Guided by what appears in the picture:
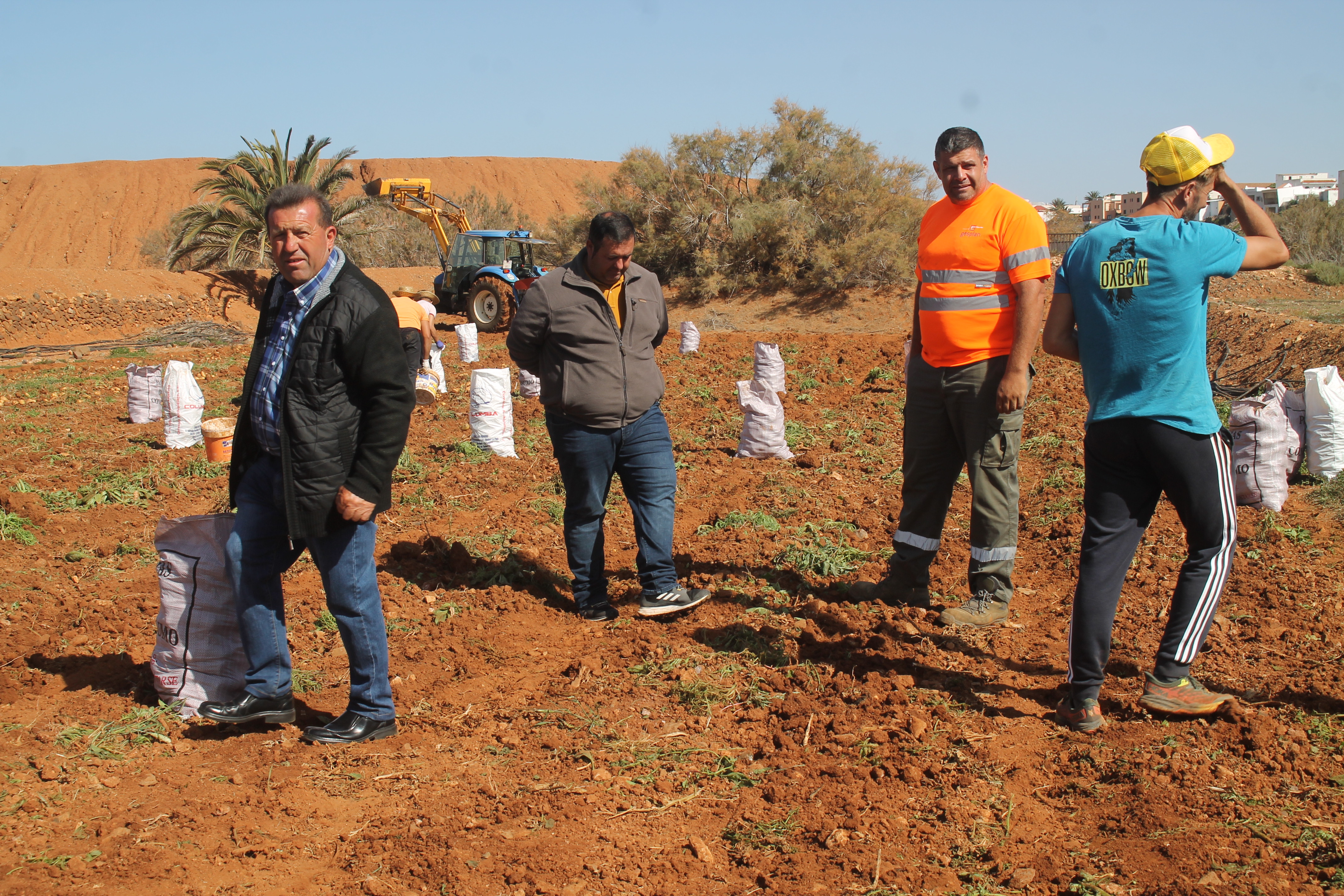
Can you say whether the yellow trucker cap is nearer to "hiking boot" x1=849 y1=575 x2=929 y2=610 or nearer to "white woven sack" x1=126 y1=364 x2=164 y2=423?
"hiking boot" x1=849 y1=575 x2=929 y2=610

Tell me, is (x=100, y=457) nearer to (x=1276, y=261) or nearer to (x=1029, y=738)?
(x=1029, y=738)

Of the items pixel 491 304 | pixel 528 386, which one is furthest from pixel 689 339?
pixel 491 304

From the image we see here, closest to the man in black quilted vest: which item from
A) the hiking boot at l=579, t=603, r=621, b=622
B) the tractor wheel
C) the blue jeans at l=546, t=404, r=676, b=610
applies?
the blue jeans at l=546, t=404, r=676, b=610

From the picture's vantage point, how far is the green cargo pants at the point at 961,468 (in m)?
3.80

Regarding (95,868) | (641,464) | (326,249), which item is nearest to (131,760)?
(95,868)

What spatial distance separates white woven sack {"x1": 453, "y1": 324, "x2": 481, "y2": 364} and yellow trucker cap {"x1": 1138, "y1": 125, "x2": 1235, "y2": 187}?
1177 cm

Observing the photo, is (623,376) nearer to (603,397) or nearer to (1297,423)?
(603,397)

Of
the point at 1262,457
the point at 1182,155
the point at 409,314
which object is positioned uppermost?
the point at 1182,155

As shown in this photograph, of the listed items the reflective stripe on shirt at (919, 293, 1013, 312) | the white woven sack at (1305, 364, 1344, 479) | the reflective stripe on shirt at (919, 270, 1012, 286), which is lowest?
the white woven sack at (1305, 364, 1344, 479)

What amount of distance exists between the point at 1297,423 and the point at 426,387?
781 cm

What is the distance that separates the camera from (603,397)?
4008mm

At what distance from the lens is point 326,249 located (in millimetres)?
2943

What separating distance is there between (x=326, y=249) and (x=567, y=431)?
4.65ft

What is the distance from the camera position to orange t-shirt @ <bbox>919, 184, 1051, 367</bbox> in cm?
362
